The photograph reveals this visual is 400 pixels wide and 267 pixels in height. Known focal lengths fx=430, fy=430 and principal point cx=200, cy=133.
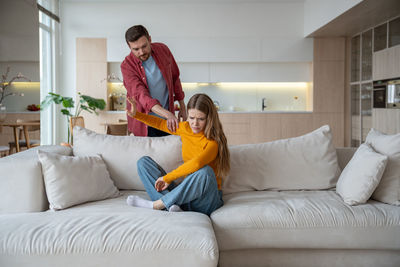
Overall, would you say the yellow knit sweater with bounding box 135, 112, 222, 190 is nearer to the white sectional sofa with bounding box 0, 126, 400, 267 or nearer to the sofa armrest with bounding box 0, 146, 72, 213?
the white sectional sofa with bounding box 0, 126, 400, 267

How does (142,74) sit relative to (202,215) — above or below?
above

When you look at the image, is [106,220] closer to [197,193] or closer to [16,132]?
[197,193]

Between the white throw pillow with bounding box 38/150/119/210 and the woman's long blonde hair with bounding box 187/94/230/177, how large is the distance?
76 centimetres

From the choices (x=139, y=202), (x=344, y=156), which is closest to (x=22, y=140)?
(x=139, y=202)

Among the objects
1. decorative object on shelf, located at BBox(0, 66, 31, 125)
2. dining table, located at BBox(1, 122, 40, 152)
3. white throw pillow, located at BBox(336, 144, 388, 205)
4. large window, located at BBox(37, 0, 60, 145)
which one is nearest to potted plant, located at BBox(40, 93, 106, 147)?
large window, located at BBox(37, 0, 60, 145)

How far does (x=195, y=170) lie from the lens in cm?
270

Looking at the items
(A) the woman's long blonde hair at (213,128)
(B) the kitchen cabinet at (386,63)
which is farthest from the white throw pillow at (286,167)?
(B) the kitchen cabinet at (386,63)

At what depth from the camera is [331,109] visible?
8.34 m

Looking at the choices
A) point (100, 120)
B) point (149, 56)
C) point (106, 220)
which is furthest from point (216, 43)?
point (106, 220)

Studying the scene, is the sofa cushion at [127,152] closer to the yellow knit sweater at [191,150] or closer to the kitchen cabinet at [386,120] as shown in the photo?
the yellow knit sweater at [191,150]

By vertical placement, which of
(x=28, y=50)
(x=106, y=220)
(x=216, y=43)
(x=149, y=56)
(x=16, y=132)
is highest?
(x=216, y=43)

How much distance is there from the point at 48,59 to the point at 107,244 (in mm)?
6669

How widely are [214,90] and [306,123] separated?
1922 millimetres

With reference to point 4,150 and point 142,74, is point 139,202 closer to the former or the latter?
point 142,74
